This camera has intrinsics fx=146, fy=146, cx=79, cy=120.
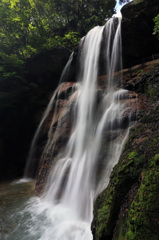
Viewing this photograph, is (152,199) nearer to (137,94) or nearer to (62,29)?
(137,94)

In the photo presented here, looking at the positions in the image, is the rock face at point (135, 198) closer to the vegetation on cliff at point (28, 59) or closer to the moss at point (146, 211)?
the moss at point (146, 211)

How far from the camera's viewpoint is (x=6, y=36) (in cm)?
1498

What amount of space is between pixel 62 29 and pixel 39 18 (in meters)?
3.23

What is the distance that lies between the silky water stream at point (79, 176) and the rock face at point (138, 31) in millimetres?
2330

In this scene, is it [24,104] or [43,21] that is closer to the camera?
[24,104]

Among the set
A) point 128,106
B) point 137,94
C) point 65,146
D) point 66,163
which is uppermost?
point 137,94

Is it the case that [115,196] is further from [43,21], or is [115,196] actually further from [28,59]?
[43,21]

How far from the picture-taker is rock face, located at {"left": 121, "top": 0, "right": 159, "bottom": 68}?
28.5ft

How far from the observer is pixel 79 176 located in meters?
5.41

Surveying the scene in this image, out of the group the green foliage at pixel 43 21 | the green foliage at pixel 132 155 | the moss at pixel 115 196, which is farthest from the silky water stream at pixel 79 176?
the green foliage at pixel 43 21

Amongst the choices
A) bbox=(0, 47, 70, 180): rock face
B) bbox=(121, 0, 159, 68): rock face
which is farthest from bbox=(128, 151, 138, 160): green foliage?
bbox=(0, 47, 70, 180): rock face

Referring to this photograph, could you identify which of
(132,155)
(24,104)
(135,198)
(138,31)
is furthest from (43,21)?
(135,198)

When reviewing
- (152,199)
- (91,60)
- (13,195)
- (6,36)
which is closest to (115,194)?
(152,199)

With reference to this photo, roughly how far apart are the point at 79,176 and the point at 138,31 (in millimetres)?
9134
